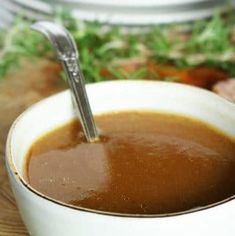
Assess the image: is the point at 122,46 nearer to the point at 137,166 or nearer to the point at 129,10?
the point at 129,10

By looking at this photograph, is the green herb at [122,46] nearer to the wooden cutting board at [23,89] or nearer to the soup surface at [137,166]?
the wooden cutting board at [23,89]

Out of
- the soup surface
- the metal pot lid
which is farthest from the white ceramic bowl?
the metal pot lid

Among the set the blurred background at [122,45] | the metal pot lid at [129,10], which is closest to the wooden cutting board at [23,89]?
the blurred background at [122,45]

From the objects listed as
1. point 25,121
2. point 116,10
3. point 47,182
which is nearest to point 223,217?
point 47,182

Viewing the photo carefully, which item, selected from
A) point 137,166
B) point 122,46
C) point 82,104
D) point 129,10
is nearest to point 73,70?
point 82,104

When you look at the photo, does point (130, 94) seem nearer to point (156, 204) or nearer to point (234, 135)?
point (234, 135)
